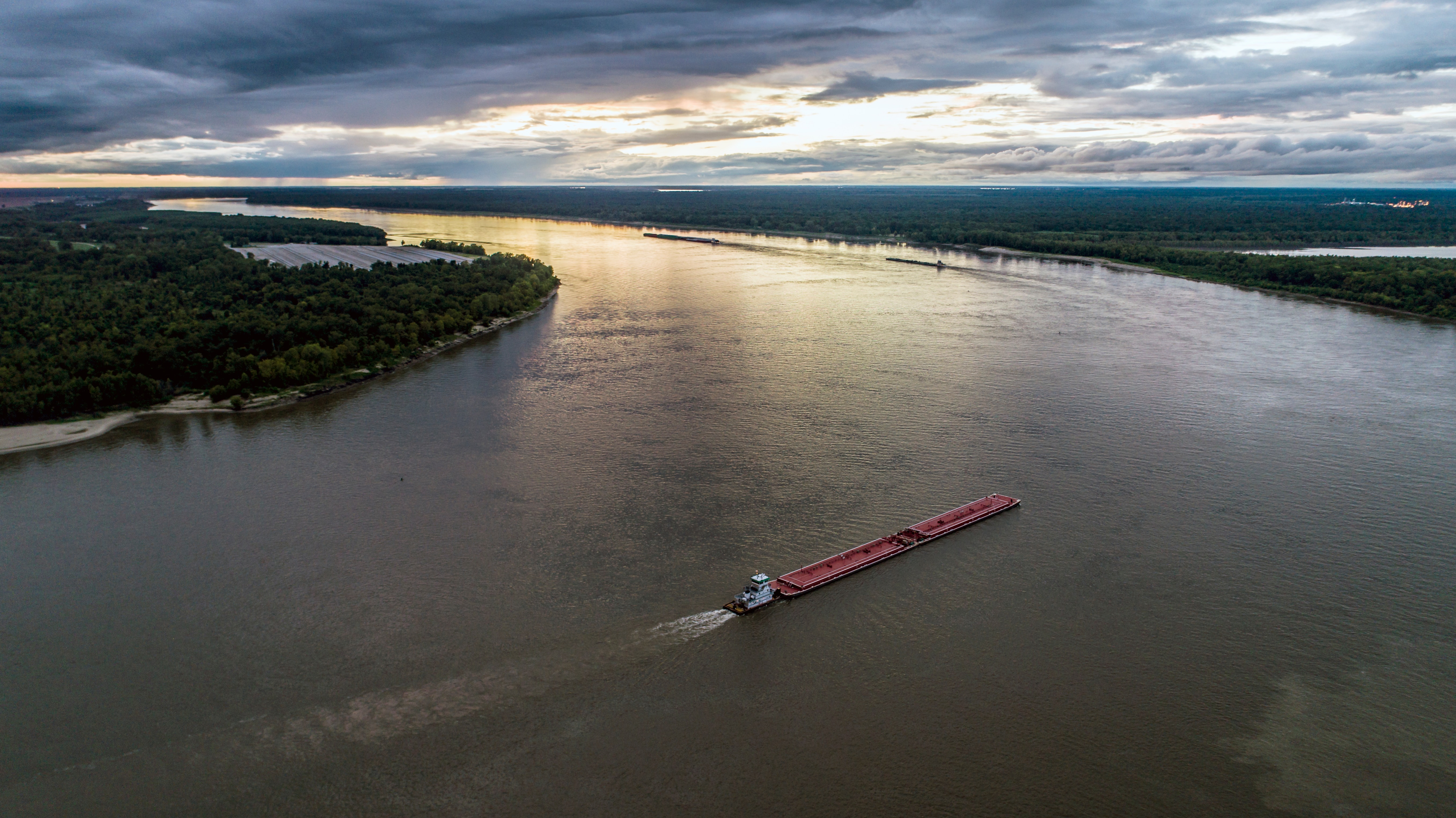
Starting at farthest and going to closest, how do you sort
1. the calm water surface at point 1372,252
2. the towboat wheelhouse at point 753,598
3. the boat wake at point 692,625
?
the calm water surface at point 1372,252 < the towboat wheelhouse at point 753,598 < the boat wake at point 692,625

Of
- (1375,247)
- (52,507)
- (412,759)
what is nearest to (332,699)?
(412,759)

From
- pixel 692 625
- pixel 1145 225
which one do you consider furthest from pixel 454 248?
pixel 1145 225

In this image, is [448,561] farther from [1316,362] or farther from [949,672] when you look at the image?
[1316,362]

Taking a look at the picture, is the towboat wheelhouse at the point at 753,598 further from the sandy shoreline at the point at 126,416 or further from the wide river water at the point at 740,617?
the sandy shoreline at the point at 126,416

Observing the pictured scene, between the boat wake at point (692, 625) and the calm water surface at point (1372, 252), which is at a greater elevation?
the calm water surface at point (1372, 252)

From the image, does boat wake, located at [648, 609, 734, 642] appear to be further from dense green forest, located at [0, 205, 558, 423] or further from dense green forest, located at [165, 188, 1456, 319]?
dense green forest, located at [165, 188, 1456, 319]

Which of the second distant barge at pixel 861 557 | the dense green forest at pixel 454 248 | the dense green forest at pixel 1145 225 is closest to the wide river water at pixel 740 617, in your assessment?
the second distant barge at pixel 861 557
